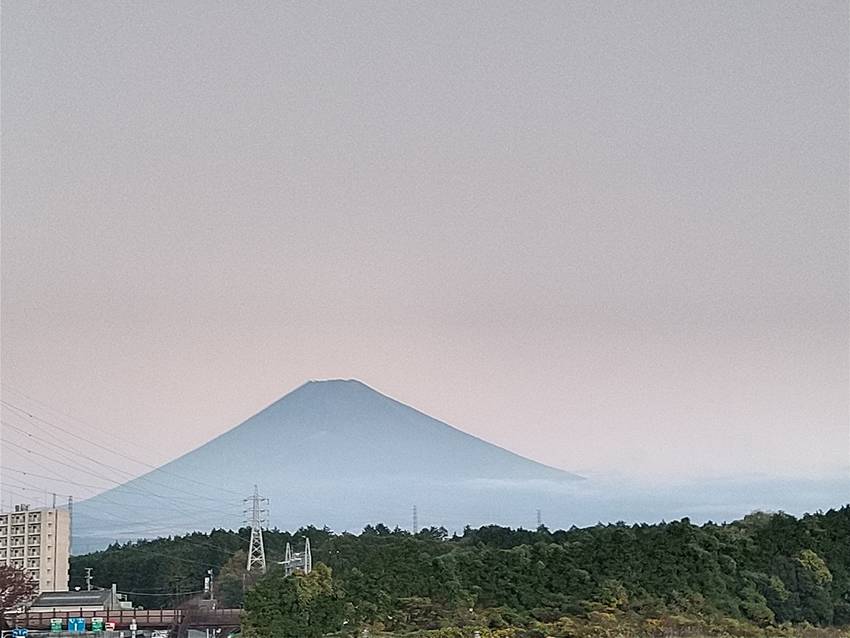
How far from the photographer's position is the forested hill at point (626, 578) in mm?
11875

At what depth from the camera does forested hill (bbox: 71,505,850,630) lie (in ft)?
39.0

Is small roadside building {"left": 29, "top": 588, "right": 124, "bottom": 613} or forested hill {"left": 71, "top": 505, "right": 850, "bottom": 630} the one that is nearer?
forested hill {"left": 71, "top": 505, "right": 850, "bottom": 630}

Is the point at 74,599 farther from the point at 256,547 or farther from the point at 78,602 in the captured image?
the point at 256,547

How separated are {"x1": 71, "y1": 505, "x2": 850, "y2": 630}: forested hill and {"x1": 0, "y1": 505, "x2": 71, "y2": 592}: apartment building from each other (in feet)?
39.0

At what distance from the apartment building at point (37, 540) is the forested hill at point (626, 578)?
39.0 ft

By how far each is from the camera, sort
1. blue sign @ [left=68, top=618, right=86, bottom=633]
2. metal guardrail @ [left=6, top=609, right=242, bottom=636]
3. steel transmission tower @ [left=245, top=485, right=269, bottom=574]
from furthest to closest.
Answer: steel transmission tower @ [left=245, top=485, right=269, bottom=574] < metal guardrail @ [left=6, top=609, right=242, bottom=636] < blue sign @ [left=68, top=618, right=86, bottom=633]

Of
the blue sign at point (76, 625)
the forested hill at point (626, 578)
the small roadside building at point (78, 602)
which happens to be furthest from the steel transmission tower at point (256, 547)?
the forested hill at point (626, 578)

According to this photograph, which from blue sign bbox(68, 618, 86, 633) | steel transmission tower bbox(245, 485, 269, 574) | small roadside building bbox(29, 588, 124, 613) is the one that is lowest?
blue sign bbox(68, 618, 86, 633)

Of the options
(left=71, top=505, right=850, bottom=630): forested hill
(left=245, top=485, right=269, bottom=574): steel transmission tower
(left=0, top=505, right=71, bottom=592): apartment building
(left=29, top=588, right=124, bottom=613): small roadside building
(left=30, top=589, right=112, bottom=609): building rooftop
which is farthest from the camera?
(left=0, top=505, right=71, bottom=592): apartment building

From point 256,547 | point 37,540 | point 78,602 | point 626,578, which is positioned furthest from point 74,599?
point 626,578

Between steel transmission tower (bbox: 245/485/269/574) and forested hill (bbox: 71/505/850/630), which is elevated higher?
steel transmission tower (bbox: 245/485/269/574)

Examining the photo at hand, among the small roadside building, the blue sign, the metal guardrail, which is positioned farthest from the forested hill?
the small roadside building

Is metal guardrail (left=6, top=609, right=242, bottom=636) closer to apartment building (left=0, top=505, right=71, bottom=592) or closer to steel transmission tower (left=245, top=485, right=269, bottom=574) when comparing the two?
steel transmission tower (left=245, top=485, right=269, bottom=574)

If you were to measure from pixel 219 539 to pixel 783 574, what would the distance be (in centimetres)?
1187
